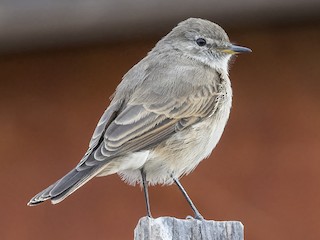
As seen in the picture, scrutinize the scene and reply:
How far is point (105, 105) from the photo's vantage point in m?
9.83

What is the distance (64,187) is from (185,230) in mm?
1111

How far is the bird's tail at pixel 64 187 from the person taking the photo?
22.1 ft

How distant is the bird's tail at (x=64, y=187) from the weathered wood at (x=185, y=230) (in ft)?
3.07

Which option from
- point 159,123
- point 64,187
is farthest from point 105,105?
point 64,187

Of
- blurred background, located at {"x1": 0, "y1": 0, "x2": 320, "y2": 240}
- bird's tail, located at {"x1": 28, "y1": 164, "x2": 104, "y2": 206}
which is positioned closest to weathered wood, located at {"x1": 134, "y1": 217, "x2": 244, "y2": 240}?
bird's tail, located at {"x1": 28, "y1": 164, "x2": 104, "y2": 206}

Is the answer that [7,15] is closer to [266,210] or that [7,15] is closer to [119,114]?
[119,114]

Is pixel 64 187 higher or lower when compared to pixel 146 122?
lower

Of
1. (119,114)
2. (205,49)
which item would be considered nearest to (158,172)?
(119,114)

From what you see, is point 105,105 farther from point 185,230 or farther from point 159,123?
point 185,230

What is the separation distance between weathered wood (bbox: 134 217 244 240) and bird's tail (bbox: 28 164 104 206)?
935mm

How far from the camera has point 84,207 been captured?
32.1 feet

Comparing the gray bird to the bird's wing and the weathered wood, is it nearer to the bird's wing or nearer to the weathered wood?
the bird's wing

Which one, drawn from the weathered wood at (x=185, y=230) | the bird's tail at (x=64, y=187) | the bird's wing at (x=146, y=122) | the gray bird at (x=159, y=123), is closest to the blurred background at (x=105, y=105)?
the gray bird at (x=159, y=123)

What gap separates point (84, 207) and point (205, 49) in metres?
1.96
